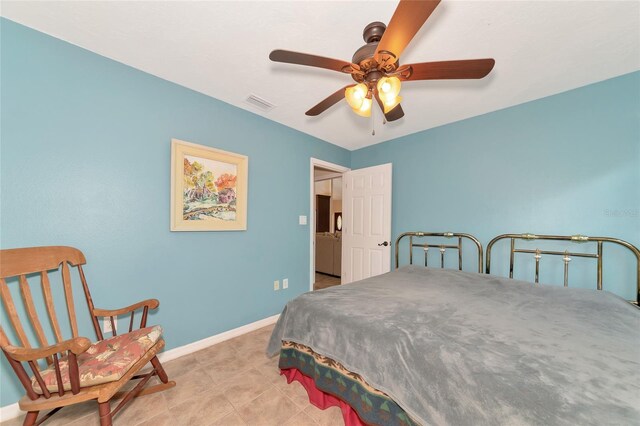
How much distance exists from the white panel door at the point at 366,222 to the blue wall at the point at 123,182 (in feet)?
4.59

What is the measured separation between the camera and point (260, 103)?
249 centimetres

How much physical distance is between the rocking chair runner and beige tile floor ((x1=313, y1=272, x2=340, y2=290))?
119 inches

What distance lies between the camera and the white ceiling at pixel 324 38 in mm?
1387

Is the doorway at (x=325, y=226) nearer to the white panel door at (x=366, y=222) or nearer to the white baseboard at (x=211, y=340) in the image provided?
the white panel door at (x=366, y=222)

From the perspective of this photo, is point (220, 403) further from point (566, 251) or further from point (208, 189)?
point (566, 251)

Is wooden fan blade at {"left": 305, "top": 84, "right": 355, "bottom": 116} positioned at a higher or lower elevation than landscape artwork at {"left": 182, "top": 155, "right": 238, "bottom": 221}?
higher

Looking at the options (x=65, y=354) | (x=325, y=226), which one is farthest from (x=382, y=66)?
(x=325, y=226)

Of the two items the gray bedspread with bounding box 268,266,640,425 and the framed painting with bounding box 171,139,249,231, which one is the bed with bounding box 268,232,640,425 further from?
the framed painting with bounding box 171,139,249,231

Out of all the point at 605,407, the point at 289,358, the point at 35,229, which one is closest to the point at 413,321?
the point at 605,407

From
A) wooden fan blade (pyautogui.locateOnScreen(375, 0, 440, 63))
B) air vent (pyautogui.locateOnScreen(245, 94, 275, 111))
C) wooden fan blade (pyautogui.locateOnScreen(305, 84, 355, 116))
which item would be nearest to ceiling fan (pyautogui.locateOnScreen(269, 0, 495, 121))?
wooden fan blade (pyautogui.locateOnScreen(375, 0, 440, 63))

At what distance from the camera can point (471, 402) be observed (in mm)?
894

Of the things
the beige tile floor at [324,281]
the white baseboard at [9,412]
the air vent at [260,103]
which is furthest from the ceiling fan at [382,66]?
the beige tile floor at [324,281]

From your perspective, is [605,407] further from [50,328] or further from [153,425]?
[50,328]

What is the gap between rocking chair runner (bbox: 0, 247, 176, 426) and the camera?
44.2 inches
